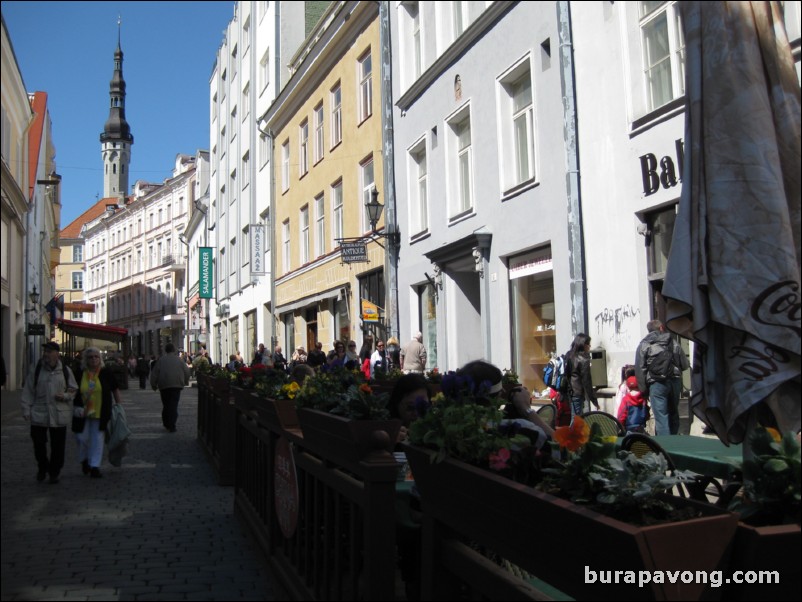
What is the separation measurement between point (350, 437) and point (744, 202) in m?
1.51

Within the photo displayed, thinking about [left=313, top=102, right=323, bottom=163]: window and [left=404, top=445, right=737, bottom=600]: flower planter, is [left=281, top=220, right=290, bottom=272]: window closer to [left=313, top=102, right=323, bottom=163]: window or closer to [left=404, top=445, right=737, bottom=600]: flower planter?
[left=313, top=102, right=323, bottom=163]: window

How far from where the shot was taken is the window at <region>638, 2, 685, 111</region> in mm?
2646

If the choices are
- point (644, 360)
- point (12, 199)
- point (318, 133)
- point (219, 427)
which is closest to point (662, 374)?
point (644, 360)

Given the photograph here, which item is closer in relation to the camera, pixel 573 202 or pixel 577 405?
pixel 573 202

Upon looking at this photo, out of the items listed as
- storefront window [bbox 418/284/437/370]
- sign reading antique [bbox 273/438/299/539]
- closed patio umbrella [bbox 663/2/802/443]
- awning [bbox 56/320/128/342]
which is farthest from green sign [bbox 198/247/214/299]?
closed patio umbrella [bbox 663/2/802/443]

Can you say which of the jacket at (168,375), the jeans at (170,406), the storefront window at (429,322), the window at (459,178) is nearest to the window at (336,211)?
the storefront window at (429,322)

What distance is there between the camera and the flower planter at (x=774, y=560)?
145cm

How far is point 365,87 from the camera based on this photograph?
19.3 m

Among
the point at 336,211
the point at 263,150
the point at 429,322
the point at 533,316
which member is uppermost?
the point at 263,150

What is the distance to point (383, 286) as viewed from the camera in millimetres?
18062

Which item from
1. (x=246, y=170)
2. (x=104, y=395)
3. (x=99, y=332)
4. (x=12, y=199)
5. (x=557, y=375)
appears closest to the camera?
(x=12, y=199)

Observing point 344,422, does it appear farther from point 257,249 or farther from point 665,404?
point 257,249

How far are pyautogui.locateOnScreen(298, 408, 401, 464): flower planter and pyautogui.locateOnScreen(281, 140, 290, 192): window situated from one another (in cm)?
2324

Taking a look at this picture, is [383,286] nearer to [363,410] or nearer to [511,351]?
[511,351]
